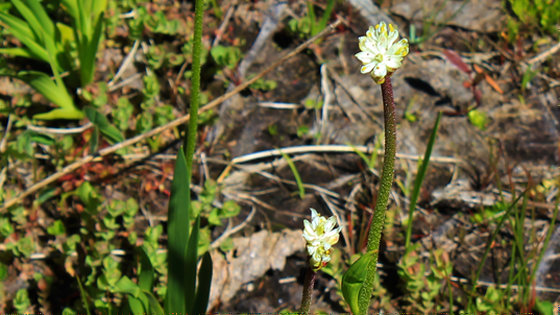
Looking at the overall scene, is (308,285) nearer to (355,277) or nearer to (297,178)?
(355,277)

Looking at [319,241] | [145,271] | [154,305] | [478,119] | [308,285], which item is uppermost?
[478,119]

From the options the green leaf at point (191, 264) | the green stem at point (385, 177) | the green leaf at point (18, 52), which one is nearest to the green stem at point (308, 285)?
the green stem at point (385, 177)

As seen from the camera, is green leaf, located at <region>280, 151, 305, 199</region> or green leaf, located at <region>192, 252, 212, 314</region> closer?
green leaf, located at <region>192, 252, 212, 314</region>

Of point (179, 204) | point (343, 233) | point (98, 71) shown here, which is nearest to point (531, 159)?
point (343, 233)

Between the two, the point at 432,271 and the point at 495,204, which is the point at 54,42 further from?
the point at 495,204

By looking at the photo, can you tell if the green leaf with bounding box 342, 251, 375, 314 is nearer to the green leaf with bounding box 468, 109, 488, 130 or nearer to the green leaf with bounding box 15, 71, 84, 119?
the green leaf with bounding box 468, 109, 488, 130

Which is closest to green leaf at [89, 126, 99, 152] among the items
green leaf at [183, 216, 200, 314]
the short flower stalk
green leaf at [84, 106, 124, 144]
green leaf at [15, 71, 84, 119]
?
green leaf at [84, 106, 124, 144]

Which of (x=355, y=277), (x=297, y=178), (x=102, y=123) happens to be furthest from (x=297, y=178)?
(x=355, y=277)
